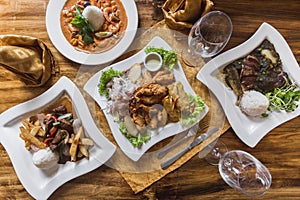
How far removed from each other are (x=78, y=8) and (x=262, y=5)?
1124 millimetres

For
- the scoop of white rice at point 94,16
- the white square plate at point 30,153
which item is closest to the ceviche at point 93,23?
the scoop of white rice at point 94,16

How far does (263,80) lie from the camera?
2400 mm

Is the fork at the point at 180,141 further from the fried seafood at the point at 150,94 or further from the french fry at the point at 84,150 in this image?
the french fry at the point at 84,150

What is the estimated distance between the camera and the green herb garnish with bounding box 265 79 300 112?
238 centimetres

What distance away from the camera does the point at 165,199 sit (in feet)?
7.80

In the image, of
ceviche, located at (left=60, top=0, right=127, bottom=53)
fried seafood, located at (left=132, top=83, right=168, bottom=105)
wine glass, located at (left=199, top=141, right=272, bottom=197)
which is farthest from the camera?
ceviche, located at (left=60, top=0, right=127, bottom=53)

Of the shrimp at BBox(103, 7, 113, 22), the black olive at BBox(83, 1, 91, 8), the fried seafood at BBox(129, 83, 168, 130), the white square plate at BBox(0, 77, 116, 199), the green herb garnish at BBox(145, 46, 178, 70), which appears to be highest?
the black olive at BBox(83, 1, 91, 8)

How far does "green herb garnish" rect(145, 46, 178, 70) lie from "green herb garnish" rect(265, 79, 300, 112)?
58 cm

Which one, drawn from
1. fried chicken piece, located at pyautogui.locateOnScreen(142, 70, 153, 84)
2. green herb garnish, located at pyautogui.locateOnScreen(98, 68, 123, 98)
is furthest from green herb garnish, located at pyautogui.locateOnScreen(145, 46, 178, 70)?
green herb garnish, located at pyautogui.locateOnScreen(98, 68, 123, 98)

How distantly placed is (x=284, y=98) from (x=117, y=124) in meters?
0.99

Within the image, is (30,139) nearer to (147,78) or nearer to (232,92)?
(147,78)

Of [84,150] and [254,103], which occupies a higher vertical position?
[254,103]

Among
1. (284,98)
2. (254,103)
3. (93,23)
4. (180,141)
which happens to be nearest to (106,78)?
(93,23)

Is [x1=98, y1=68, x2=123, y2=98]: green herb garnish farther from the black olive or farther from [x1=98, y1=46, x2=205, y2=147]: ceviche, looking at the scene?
the black olive
